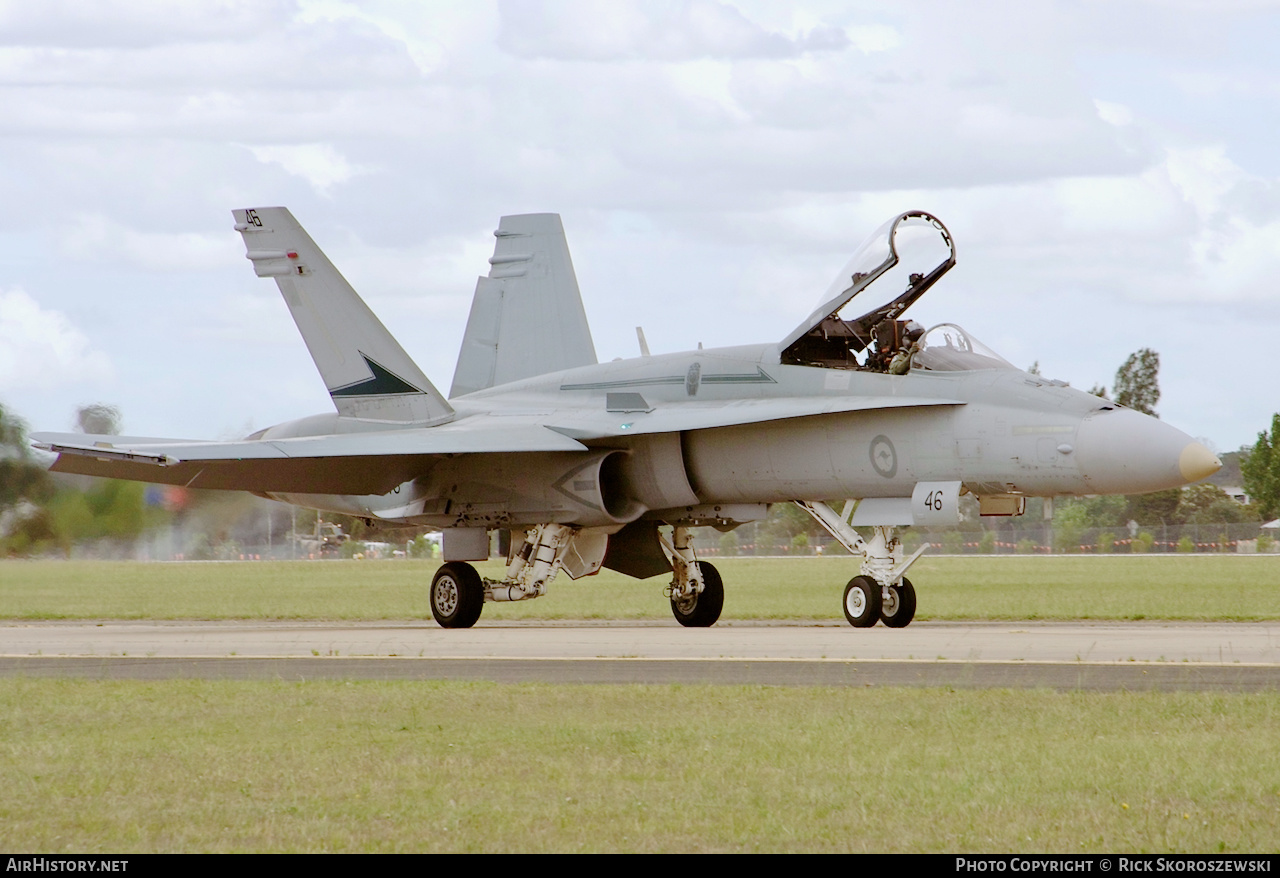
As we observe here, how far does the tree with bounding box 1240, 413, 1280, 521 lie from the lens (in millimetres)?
67812

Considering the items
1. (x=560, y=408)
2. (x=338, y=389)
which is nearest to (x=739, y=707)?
(x=560, y=408)

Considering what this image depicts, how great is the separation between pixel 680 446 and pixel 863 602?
8.33 feet

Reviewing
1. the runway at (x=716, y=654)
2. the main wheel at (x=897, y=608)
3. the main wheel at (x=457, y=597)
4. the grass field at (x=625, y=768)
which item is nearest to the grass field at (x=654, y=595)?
the main wheel at (x=457, y=597)

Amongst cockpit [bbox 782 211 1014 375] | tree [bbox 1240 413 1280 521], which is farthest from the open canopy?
tree [bbox 1240 413 1280 521]

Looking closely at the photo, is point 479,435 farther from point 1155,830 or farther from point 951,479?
point 1155,830

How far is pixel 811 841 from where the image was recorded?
5078mm

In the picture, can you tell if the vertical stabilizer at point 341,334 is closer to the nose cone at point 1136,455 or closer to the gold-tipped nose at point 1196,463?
the nose cone at point 1136,455

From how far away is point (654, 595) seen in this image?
23.7 metres

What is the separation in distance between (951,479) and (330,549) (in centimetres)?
4210

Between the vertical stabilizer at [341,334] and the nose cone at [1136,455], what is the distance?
7.65 metres

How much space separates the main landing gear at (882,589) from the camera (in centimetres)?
1455

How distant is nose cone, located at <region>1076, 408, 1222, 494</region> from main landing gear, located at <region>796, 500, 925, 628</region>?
1969mm

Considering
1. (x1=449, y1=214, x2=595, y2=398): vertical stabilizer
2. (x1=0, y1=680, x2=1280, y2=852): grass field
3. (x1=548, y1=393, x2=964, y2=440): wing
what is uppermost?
(x1=449, y1=214, x2=595, y2=398): vertical stabilizer

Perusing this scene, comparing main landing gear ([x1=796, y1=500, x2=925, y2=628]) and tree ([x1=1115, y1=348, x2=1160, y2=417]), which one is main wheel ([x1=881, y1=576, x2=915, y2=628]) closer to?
main landing gear ([x1=796, y1=500, x2=925, y2=628])
